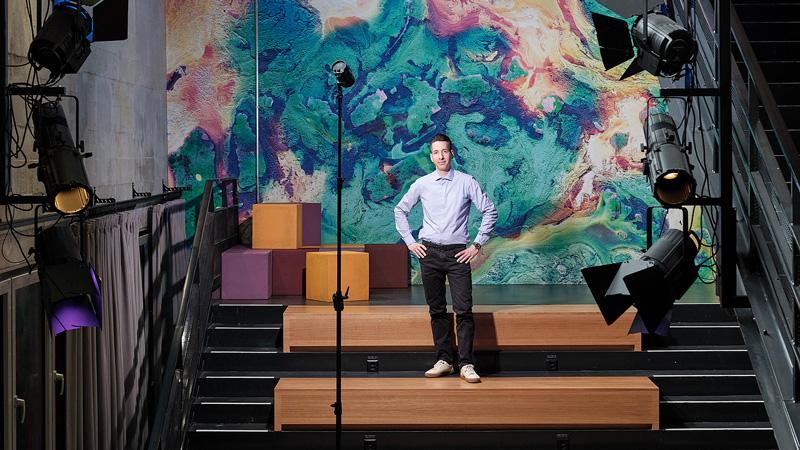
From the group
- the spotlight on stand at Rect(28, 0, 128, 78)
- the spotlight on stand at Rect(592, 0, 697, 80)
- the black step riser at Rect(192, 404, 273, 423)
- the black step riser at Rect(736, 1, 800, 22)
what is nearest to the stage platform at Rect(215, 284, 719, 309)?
the black step riser at Rect(192, 404, 273, 423)

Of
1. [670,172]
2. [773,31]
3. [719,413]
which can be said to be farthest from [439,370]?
[773,31]

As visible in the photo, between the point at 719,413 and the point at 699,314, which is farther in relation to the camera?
the point at 699,314

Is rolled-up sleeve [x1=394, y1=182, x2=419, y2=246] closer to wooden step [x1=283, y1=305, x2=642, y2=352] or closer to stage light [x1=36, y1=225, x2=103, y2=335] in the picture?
wooden step [x1=283, y1=305, x2=642, y2=352]

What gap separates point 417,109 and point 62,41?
6049mm

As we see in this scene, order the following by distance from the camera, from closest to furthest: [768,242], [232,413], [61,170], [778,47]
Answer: [61,170], [768,242], [232,413], [778,47]

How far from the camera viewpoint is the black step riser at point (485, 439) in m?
7.52

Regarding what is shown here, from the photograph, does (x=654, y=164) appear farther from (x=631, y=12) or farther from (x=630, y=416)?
(x=630, y=416)

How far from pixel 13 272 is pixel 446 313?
10.9 ft

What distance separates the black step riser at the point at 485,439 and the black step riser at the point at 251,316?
1.28 meters

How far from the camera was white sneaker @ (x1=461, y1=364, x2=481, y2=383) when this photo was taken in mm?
7777

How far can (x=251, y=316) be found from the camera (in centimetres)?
874

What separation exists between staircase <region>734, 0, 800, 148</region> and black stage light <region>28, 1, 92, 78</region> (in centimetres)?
462

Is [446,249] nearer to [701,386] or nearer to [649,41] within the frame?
[701,386]

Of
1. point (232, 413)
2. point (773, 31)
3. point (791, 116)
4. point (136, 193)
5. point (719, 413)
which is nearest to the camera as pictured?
point (791, 116)
